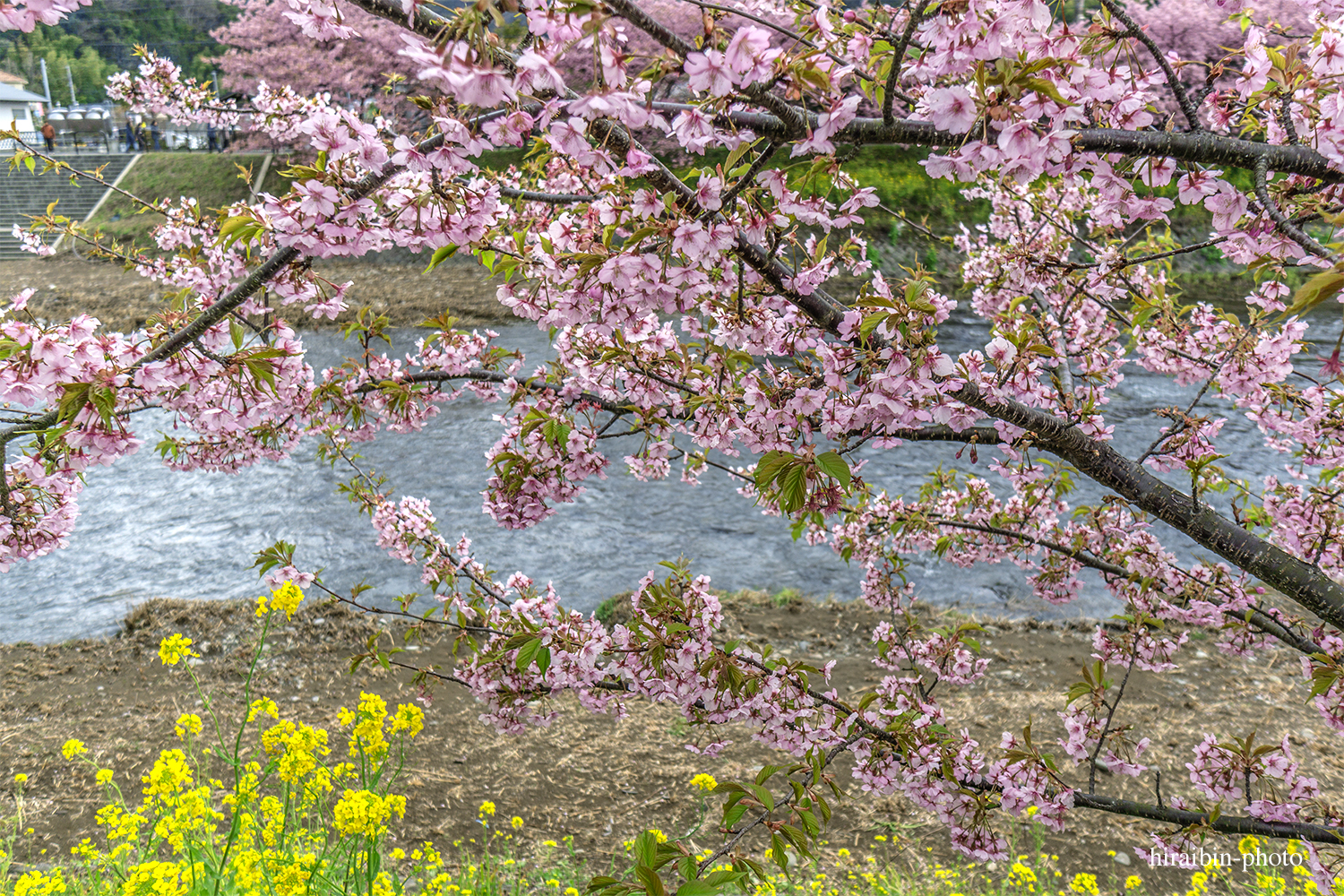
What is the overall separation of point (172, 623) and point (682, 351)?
520cm

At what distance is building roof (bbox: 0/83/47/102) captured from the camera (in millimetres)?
53031

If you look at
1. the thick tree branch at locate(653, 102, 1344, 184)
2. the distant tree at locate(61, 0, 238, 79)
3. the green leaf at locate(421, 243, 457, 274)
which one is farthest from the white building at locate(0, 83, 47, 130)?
the thick tree branch at locate(653, 102, 1344, 184)

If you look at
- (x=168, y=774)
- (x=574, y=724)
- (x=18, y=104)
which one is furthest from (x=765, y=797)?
(x=18, y=104)

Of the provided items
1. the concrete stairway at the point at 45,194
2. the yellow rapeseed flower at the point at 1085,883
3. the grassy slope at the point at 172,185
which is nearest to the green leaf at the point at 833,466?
the yellow rapeseed flower at the point at 1085,883

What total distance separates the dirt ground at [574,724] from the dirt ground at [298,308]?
1009cm

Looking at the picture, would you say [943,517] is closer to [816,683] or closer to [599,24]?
[816,683]

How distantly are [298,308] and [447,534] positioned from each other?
8981mm

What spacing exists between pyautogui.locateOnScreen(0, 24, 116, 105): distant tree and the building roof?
18.6 ft

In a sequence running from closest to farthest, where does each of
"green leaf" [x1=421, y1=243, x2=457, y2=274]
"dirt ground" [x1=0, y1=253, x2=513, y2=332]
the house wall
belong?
"green leaf" [x1=421, y1=243, x2=457, y2=274]
"dirt ground" [x1=0, y1=253, x2=513, y2=332]
the house wall

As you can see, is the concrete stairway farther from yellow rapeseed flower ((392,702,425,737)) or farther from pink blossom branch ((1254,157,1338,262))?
pink blossom branch ((1254,157,1338,262))

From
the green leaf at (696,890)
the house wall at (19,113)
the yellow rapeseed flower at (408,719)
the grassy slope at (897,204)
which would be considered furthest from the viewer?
the house wall at (19,113)

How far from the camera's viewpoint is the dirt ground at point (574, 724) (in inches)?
155

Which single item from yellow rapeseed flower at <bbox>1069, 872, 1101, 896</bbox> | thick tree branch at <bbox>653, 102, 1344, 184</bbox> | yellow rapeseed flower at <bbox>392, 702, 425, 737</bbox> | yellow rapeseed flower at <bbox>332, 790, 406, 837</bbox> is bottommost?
yellow rapeseed flower at <bbox>1069, 872, 1101, 896</bbox>

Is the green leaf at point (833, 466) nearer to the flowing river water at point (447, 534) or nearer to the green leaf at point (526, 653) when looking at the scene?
the green leaf at point (526, 653)
